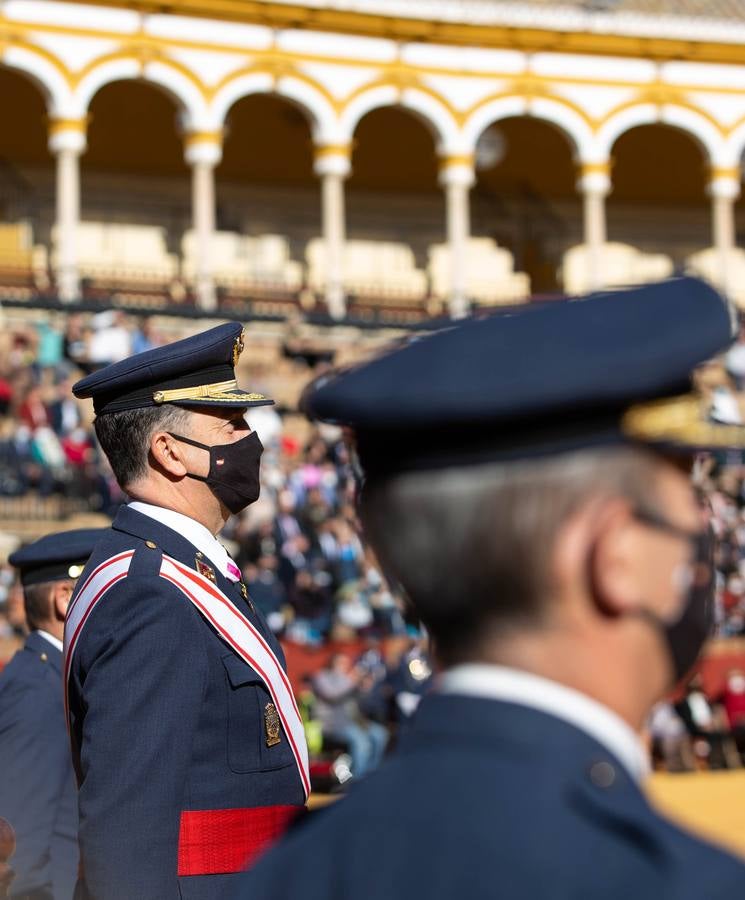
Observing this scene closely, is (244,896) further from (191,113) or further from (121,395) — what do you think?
(191,113)

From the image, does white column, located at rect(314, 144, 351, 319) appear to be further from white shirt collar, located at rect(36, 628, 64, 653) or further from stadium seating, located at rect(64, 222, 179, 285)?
white shirt collar, located at rect(36, 628, 64, 653)

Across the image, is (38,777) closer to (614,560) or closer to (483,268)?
(614,560)

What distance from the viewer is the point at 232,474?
3.46 m

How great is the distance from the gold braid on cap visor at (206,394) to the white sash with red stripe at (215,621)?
0.39 meters

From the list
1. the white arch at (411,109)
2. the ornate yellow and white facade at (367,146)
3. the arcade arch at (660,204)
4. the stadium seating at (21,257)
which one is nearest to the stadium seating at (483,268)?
the ornate yellow and white facade at (367,146)

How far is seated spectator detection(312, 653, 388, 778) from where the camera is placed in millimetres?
12961

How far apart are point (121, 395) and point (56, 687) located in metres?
1.07

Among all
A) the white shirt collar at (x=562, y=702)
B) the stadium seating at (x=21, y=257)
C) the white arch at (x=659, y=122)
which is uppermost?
the white arch at (x=659, y=122)

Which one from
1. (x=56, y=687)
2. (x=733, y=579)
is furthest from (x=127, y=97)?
(x=56, y=687)

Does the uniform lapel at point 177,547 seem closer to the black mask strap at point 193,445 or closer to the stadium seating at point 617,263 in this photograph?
the black mask strap at point 193,445

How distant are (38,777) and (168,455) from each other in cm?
108

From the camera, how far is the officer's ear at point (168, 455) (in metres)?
3.41

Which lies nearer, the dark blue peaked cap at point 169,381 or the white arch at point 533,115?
the dark blue peaked cap at point 169,381

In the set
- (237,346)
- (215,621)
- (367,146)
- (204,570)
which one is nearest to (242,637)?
Result: (215,621)
